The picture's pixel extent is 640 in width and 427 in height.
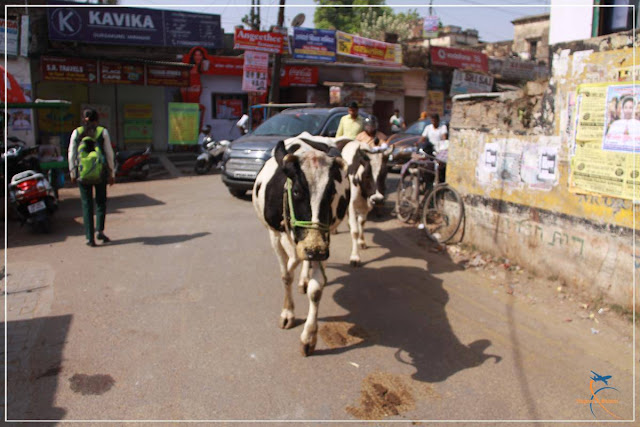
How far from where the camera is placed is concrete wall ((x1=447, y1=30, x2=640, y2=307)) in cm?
555

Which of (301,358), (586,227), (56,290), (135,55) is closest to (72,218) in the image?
(56,290)

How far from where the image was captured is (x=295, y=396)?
4004mm

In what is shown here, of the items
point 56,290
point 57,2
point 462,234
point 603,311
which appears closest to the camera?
point 603,311

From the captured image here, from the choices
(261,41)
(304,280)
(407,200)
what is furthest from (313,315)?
(261,41)

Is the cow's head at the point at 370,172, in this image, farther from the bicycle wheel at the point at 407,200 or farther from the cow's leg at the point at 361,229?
the bicycle wheel at the point at 407,200

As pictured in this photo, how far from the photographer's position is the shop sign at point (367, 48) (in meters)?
23.2

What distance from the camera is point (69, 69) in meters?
16.9

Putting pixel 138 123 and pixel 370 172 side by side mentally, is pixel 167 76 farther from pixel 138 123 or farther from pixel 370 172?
pixel 370 172

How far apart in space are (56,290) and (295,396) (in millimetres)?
3544

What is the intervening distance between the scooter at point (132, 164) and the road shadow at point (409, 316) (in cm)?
898

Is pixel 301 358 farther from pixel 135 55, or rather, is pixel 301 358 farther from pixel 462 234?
pixel 135 55

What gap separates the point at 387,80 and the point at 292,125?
571 inches

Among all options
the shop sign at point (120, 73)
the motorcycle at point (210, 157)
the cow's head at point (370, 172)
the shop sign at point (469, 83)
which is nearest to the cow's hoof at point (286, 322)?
the cow's head at point (370, 172)

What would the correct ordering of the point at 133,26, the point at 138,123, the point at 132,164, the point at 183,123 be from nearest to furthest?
1. the point at 132,164
2. the point at 133,26
3. the point at 183,123
4. the point at 138,123
